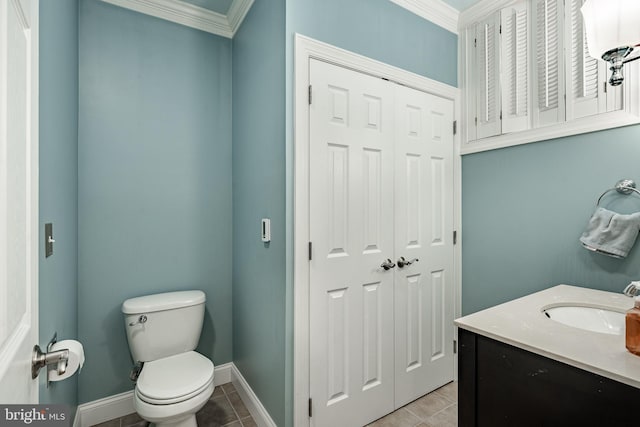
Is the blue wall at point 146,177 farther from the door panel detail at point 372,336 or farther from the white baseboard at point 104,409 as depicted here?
the door panel detail at point 372,336

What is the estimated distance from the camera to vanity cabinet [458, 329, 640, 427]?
803 mm

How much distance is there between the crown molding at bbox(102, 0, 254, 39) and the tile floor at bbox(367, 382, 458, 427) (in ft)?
8.79

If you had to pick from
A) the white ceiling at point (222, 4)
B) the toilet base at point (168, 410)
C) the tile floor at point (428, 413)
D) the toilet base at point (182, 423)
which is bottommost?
the tile floor at point (428, 413)

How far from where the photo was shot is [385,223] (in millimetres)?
1859

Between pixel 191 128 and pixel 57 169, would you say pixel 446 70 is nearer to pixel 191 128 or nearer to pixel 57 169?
pixel 191 128

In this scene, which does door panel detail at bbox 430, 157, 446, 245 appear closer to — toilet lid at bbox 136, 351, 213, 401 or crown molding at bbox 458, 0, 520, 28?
crown molding at bbox 458, 0, 520, 28

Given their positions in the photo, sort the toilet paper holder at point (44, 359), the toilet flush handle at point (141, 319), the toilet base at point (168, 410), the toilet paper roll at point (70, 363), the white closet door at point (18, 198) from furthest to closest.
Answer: the toilet flush handle at point (141, 319) < the toilet base at point (168, 410) < the toilet paper roll at point (70, 363) < the toilet paper holder at point (44, 359) < the white closet door at point (18, 198)

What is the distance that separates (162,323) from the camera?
1.83 meters

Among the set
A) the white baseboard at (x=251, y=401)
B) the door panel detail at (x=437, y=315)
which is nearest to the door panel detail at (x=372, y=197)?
the door panel detail at (x=437, y=315)

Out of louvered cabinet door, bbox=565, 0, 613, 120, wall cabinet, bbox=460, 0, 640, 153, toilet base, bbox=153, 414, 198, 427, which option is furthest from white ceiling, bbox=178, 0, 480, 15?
toilet base, bbox=153, 414, 198, 427

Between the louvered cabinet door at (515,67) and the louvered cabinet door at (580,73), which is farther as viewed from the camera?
the louvered cabinet door at (515,67)

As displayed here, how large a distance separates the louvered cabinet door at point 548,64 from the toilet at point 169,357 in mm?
2370

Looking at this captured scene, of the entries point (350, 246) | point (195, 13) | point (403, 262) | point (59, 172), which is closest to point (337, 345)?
point (350, 246)

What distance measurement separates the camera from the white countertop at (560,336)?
32.3 inches
